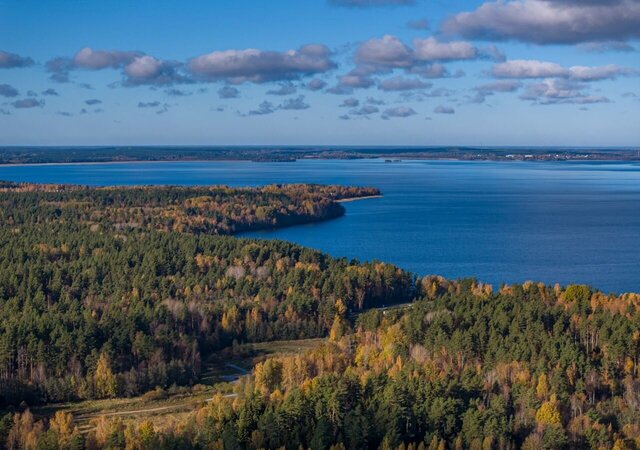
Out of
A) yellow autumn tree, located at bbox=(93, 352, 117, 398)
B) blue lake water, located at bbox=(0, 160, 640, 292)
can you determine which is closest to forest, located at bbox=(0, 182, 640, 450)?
yellow autumn tree, located at bbox=(93, 352, 117, 398)

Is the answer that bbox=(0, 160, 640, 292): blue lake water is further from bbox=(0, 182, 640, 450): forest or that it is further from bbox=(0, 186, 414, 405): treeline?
bbox=(0, 186, 414, 405): treeline

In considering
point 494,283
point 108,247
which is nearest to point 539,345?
point 494,283

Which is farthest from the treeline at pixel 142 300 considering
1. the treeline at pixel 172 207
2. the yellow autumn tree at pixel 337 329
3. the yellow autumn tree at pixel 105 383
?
the treeline at pixel 172 207

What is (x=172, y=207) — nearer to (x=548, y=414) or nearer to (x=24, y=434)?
(x=24, y=434)

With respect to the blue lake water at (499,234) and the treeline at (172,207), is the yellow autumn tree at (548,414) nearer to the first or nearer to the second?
the blue lake water at (499,234)

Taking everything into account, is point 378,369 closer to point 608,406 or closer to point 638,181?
point 608,406

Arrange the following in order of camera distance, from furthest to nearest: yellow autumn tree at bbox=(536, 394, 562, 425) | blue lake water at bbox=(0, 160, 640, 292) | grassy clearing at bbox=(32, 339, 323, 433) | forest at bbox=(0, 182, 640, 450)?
blue lake water at bbox=(0, 160, 640, 292)
grassy clearing at bbox=(32, 339, 323, 433)
yellow autumn tree at bbox=(536, 394, 562, 425)
forest at bbox=(0, 182, 640, 450)
